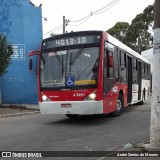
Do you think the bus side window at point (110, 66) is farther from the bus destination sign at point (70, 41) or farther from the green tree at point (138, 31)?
the green tree at point (138, 31)

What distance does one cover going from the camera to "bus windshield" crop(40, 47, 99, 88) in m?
12.3

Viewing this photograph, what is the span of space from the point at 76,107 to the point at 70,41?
7.69 feet

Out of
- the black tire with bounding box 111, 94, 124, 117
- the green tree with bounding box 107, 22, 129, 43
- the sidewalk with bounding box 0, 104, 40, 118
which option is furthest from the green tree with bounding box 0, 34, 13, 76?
the green tree with bounding box 107, 22, 129, 43

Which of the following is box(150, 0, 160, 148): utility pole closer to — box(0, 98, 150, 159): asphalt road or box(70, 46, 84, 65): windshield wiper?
box(0, 98, 150, 159): asphalt road

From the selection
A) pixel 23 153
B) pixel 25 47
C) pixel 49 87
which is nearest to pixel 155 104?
pixel 23 153

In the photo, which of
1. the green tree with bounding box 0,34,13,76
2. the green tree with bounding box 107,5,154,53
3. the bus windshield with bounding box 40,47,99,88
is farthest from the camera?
the green tree with bounding box 107,5,154,53

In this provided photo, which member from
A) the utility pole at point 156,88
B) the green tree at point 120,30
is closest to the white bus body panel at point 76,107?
the utility pole at point 156,88

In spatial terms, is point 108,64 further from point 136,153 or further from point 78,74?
point 136,153

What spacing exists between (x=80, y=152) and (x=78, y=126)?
416 cm

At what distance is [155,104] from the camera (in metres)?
7.94

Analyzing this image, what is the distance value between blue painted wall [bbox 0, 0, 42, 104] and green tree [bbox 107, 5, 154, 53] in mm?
26848

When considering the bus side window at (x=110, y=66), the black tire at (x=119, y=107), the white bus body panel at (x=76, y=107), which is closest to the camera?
the white bus body panel at (x=76, y=107)

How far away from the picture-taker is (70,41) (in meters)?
12.8

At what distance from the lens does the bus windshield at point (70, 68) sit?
1227 centimetres
